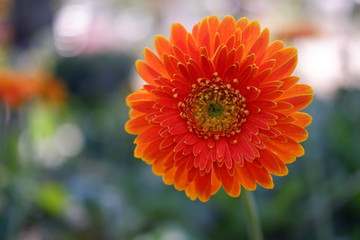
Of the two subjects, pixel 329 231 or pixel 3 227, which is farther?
pixel 3 227

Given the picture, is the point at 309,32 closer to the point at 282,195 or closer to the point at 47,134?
the point at 282,195

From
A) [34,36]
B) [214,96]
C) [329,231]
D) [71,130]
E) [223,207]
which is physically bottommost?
[329,231]

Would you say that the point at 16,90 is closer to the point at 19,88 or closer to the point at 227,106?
the point at 19,88

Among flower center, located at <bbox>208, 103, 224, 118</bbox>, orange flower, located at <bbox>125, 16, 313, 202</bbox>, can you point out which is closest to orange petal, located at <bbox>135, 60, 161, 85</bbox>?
orange flower, located at <bbox>125, 16, 313, 202</bbox>

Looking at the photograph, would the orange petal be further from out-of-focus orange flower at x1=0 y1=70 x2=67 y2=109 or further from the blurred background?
out-of-focus orange flower at x1=0 y1=70 x2=67 y2=109

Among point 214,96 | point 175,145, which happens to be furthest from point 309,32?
point 175,145

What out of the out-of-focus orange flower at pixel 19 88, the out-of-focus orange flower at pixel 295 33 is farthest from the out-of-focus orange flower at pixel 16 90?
the out-of-focus orange flower at pixel 295 33
